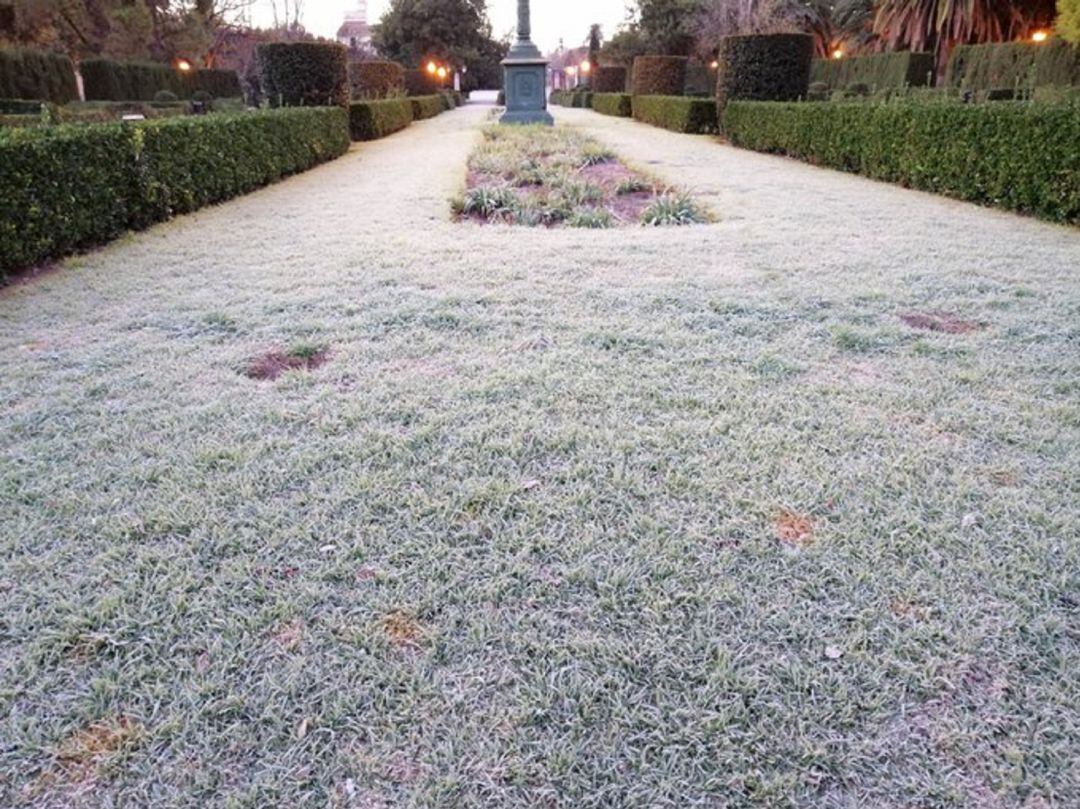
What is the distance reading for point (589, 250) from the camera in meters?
5.17

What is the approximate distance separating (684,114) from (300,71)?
846 centimetres

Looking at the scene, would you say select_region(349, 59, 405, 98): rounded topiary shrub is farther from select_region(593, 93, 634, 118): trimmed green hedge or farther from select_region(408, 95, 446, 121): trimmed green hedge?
select_region(593, 93, 634, 118): trimmed green hedge

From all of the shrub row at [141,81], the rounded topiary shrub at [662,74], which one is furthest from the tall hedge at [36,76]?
the rounded topiary shrub at [662,74]

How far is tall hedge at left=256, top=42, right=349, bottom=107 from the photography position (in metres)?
12.5

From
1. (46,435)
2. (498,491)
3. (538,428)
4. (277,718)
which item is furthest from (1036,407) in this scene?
(46,435)

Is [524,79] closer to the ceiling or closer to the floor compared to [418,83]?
closer to the floor

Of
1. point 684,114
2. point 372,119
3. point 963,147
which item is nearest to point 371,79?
point 372,119

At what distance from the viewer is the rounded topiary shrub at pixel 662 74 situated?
2156cm

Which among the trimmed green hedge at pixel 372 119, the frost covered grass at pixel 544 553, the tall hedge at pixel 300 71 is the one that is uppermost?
the tall hedge at pixel 300 71

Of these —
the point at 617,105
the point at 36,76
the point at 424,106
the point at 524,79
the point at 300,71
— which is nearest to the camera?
the point at 300,71

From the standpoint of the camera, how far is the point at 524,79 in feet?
59.4

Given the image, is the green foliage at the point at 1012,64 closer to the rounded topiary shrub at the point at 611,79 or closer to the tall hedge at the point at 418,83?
the rounded topiary shrub at the point at 611,79

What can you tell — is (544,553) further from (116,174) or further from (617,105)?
(617,105)

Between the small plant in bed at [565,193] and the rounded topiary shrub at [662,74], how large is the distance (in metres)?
12.8
